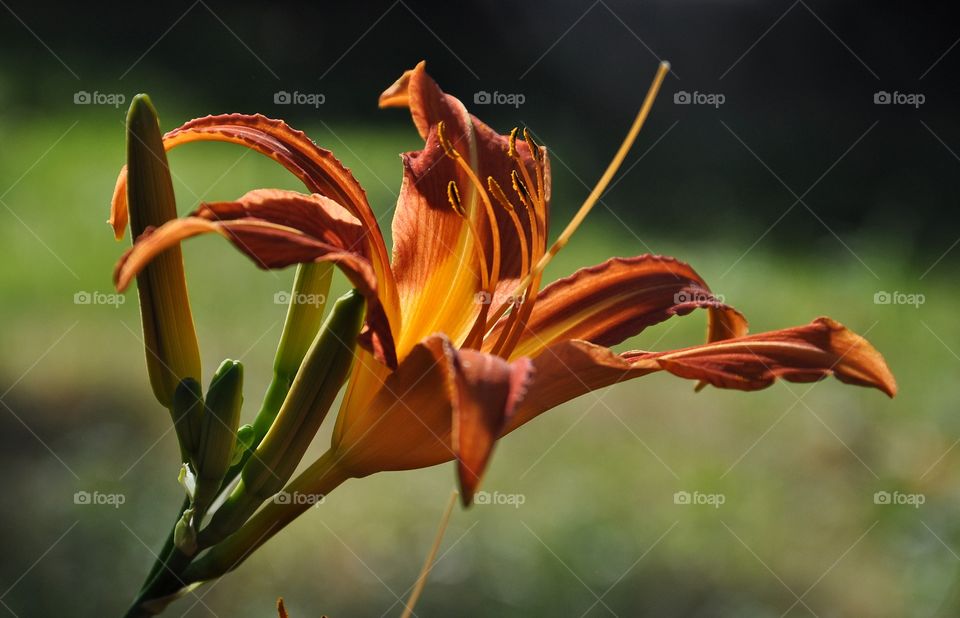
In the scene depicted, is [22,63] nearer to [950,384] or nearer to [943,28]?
[950,384]

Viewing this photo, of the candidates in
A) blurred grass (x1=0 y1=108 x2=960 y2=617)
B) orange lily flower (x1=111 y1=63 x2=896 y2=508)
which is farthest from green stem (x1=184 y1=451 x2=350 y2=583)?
blurred grass (x1=0 y1=108 x2=960 y2=617)

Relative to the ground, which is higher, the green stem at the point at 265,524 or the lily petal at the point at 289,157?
the lily petal at the point at 289,157

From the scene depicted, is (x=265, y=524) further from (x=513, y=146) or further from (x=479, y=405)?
(x=513, y=146)

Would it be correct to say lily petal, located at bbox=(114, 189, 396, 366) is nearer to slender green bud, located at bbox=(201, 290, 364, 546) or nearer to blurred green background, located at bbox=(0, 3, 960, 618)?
slender green bud, located at bbox=(201, 290, 364, 546)

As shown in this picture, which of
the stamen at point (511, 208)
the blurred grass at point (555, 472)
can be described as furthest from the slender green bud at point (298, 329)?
the blurred grass at point (555, 472)

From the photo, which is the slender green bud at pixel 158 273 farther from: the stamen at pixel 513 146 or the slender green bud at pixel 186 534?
the stamen at pixel 513 146

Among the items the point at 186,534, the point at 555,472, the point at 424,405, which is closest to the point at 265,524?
the point at 186,534

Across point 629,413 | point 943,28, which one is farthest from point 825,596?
point 943,28
